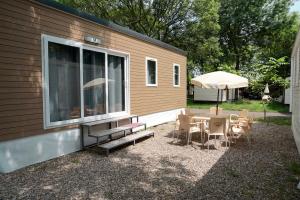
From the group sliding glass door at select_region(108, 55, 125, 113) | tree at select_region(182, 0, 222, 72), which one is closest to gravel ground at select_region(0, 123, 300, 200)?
sliding glass door at select_region(108, 55, 125, 113)

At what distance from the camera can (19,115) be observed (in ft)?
15.8

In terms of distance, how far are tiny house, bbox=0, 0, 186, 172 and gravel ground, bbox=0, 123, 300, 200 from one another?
593mm

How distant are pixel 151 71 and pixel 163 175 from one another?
19.1ft

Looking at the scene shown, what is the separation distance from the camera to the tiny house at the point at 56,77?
467 cm

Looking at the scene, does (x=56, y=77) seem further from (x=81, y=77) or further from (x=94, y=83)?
(x=94, y=83)

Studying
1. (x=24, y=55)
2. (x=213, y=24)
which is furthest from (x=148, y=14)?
(x=24, y=55)

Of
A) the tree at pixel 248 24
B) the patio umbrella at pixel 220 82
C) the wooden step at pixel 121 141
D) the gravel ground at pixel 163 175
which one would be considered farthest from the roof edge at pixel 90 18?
the tree at pixel 248 24

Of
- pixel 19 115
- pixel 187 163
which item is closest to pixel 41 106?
pixel 19 115

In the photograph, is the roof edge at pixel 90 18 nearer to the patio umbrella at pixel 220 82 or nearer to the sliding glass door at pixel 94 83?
the sliding glass door at pixel 94 83

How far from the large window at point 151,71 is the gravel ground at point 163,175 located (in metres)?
3.55

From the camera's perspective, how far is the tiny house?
467 cm

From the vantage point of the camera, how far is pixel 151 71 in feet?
32.2

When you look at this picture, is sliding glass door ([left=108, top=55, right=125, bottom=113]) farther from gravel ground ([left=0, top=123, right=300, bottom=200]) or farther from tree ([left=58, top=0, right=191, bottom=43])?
tree ([left=58, top=0, right=191, bottom=43])

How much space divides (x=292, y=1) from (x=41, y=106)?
1062 inches
